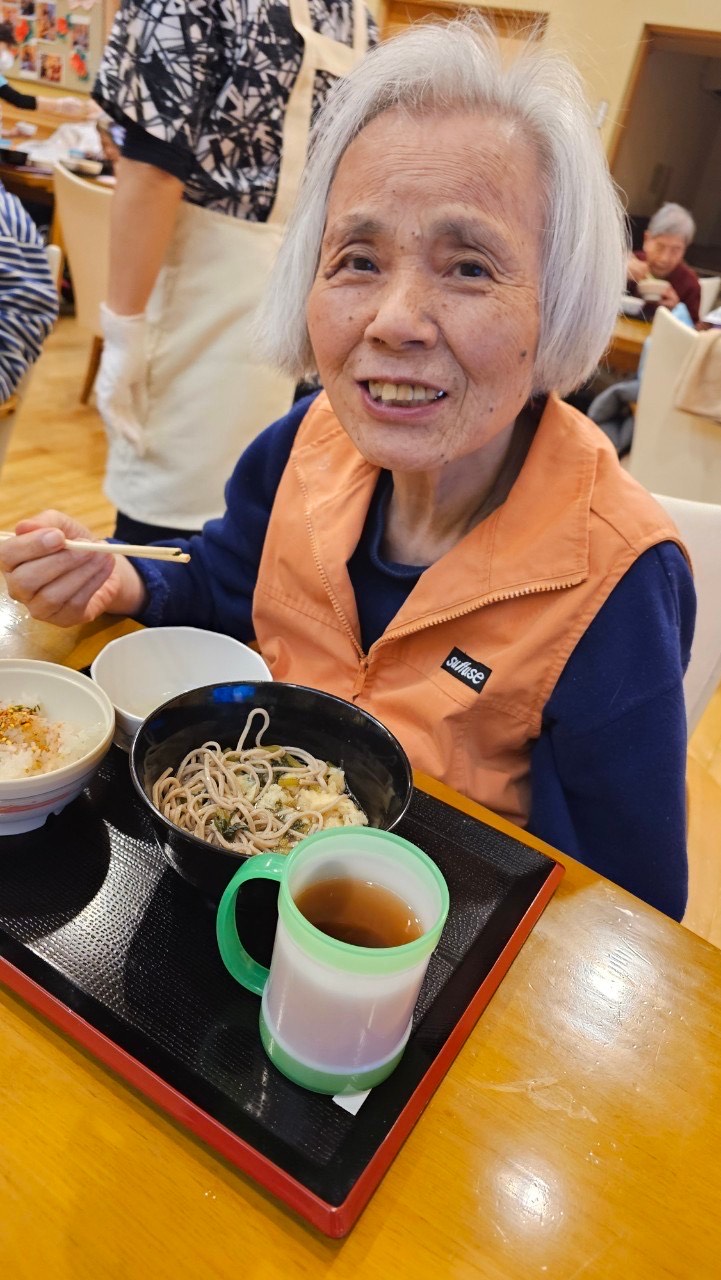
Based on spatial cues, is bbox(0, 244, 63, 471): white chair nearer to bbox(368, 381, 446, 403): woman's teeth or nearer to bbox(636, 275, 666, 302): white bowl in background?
bbox(368, 381, 446, 403): woman's teeth

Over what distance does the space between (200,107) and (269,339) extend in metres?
0.69

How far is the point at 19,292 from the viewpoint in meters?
1.68

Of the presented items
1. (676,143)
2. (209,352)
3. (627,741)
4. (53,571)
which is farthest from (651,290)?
(53,571)

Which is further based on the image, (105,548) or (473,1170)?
(105,548)

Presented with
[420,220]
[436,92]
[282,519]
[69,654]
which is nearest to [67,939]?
[69,654]

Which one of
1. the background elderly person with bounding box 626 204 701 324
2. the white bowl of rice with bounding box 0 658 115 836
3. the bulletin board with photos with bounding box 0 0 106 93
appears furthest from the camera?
the bulletin board with photos with bounding box 0 0 106 93

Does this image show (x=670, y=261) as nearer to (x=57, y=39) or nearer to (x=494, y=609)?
(x=494, y=609)

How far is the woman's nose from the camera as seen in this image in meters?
0.93

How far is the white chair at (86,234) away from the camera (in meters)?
3.81

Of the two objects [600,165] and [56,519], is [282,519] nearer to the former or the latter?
[56,519]

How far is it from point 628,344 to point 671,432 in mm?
883

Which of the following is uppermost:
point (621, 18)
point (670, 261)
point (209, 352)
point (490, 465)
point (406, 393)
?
point (621, 18)

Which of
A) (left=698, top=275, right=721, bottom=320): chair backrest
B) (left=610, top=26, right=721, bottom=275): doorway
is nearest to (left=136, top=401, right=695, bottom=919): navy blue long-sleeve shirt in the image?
(left=698, top=275, right=721, bottom=320): chair backrest

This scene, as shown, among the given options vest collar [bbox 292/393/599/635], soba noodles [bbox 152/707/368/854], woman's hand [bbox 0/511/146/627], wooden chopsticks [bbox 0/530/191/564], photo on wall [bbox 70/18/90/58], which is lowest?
soba noodles [bbox 152/707/368/854]
